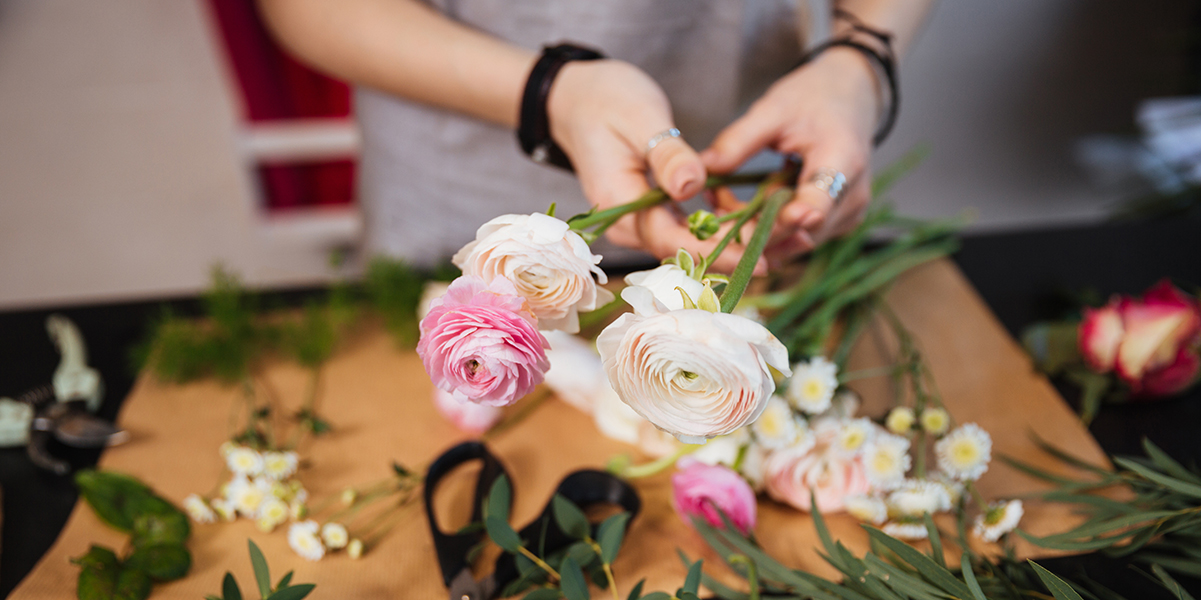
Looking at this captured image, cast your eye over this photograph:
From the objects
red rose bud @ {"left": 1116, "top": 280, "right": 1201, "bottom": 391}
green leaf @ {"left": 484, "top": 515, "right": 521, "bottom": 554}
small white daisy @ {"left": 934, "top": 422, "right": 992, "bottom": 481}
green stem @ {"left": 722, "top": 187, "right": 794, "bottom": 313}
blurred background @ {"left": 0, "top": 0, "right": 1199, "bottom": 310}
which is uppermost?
green stem @ {"left": 722, "top": 187, "right": 794, "bottom": 313}

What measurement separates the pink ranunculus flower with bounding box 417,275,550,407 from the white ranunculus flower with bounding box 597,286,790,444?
4 cm

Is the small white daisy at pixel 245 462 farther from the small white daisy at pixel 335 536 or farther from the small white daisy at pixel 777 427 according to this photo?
the small white daisy at pixel 777 427

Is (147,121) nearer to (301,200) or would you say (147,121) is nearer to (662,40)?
(301,200)

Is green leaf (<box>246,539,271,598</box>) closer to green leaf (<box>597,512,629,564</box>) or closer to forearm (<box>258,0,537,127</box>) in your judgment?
green leaf (<box>597,512,629,564</box>)

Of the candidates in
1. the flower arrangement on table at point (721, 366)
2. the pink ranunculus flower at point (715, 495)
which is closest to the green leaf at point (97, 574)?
the flower arrangement on table at point (721, 366)

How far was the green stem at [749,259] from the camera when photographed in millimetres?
272

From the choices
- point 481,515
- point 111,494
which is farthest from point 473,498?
point 111,494

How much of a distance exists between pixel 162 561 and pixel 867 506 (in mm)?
443

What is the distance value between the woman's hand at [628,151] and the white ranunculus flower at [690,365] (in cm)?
18

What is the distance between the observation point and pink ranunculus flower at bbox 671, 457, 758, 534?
440 millimetres

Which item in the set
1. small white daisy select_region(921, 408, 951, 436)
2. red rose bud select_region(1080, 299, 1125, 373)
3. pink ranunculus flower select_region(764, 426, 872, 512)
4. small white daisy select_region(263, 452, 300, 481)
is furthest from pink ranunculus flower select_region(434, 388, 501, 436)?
red rose bud select_region(1080, 299, 1125, 373)

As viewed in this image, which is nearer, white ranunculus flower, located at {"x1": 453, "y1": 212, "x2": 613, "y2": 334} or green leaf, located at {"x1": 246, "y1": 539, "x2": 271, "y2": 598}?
white ranunculus flower, located at {"x1": 453, "y1": 212, "x2": 613, "y2": 334}

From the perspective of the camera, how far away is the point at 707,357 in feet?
0.77

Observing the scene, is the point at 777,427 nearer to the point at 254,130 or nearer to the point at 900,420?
the point at 900,420
